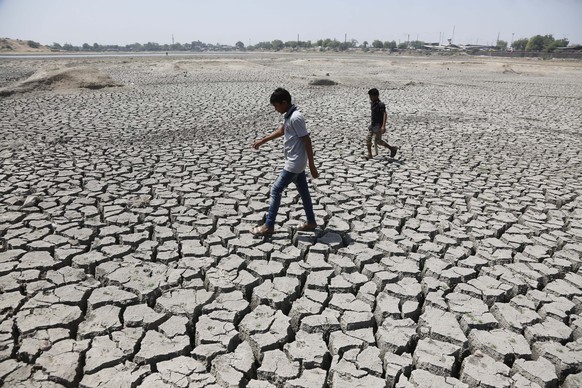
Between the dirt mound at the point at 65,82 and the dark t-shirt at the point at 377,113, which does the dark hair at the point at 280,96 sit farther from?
the dirt mound at the point at 65,82

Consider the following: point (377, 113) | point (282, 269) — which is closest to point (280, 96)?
point (282, 269)

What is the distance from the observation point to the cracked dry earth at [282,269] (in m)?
2.33

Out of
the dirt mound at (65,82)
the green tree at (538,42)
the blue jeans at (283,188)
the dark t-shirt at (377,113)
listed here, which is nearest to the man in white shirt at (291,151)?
the blue jeans at (283,188)

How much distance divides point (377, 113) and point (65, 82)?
42.6 ft

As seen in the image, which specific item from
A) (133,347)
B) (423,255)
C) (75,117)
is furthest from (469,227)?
(75,117)

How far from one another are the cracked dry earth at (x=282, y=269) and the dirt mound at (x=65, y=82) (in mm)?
8075

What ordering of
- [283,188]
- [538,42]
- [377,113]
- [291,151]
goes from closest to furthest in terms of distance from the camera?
[291,151] → [283,188] → [377,113] → [538,42]

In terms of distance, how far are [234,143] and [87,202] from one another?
3344 millimetres

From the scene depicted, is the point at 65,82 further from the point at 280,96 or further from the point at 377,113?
the point at 280,96

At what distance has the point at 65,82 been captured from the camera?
14.5 metres

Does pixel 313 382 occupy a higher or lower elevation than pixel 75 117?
lower

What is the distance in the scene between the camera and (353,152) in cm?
710

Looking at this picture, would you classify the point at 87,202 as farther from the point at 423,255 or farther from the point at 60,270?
the point at 423,255

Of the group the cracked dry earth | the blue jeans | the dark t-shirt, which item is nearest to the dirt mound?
the cracked dry earth
